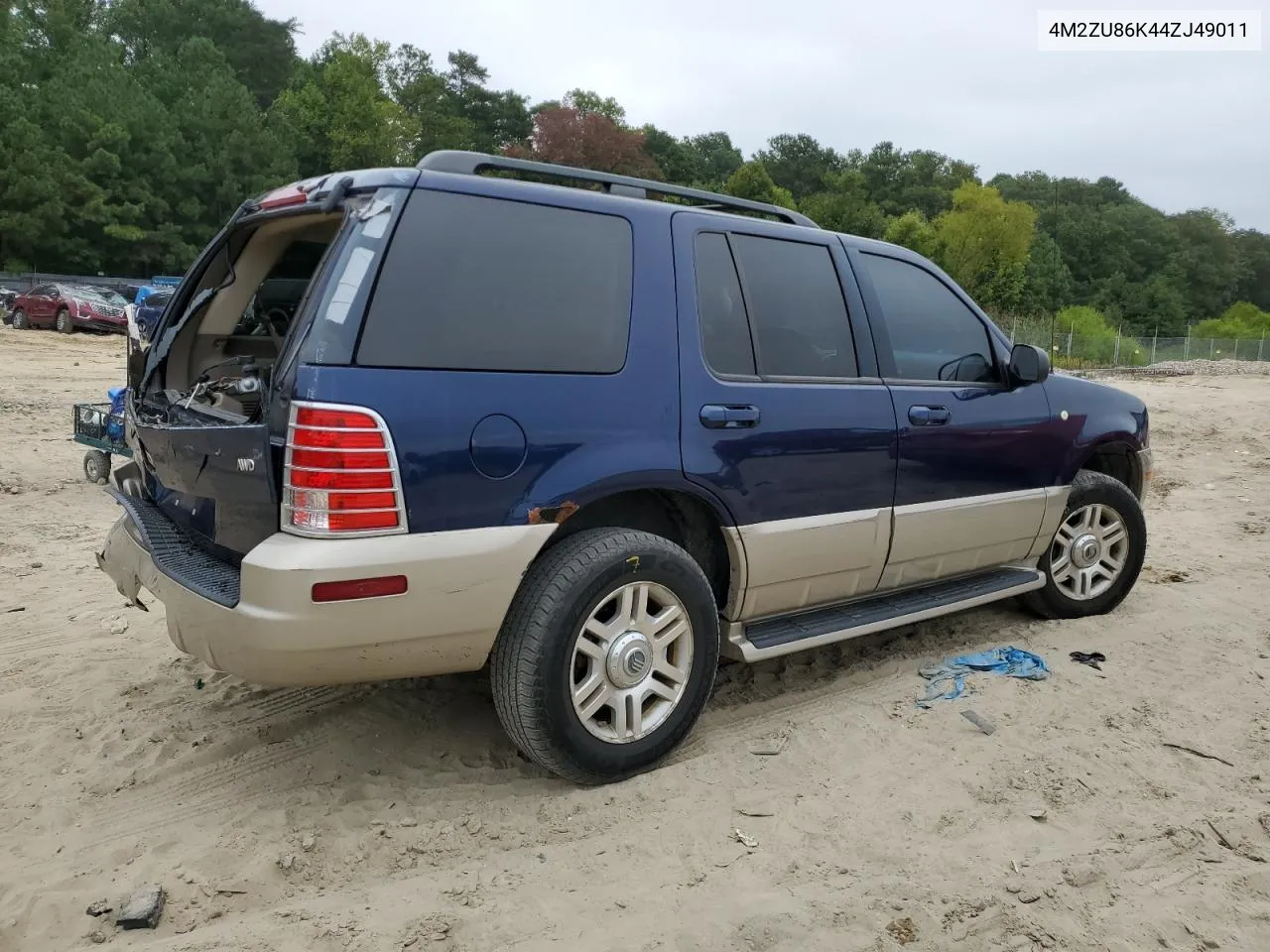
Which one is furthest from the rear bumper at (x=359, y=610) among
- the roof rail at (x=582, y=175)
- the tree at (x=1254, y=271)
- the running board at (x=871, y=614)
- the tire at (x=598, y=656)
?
the tree at (x=1254, y=271)

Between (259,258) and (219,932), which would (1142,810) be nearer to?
(219,932)

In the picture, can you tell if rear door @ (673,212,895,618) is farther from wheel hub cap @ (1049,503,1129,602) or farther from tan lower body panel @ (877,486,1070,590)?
wheel hub cap @ (1049,503,1129,602)

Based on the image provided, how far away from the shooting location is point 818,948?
2.47 meters

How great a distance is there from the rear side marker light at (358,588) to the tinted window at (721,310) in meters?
1.36

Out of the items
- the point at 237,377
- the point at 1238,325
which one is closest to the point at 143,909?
the point at 237,377

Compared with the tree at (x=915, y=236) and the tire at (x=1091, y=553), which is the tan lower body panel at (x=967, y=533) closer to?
the tire at (x=1091, y=553)

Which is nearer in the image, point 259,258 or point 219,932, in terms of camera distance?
point 219,932

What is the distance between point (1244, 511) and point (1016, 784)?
612cm

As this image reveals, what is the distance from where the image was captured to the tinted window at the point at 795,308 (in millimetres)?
3660

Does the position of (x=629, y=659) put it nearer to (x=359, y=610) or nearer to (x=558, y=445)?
(x=558, y=445)

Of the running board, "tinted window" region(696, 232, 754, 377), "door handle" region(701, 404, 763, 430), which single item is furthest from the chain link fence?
"door handle" region(701, 404, 763, 430)

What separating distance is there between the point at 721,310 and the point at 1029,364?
1657 millimetres

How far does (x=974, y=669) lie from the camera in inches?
171

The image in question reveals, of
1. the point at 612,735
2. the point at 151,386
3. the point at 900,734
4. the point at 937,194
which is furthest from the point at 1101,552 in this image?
the point at 937,194
